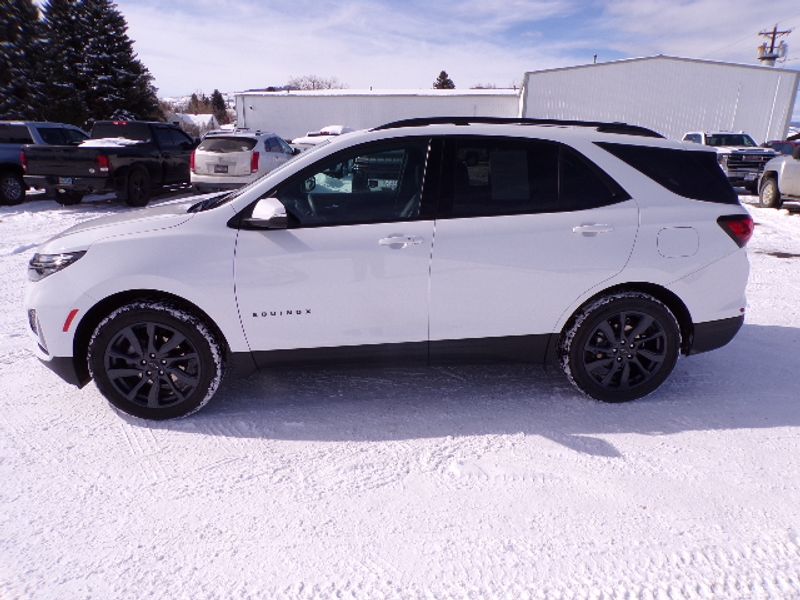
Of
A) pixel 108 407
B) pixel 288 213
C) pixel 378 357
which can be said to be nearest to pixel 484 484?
pixel 378 357

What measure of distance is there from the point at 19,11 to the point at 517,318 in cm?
4233

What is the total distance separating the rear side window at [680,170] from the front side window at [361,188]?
127cm

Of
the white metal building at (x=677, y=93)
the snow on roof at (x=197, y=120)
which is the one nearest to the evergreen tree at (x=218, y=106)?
the snow on roof at (x=197, y=120)

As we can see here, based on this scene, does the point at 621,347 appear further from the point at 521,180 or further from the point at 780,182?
the point at 780,182

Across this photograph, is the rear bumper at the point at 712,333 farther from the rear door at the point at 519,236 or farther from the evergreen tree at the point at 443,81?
the evergreen tree at the point at 443,81

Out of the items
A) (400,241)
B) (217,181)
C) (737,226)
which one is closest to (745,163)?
(217,181)

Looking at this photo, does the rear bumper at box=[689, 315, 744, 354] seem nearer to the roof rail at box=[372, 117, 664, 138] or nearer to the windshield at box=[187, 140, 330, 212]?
the roof rail at box=[372, 117, 664, 138]

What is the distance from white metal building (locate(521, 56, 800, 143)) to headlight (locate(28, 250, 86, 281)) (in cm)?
2961

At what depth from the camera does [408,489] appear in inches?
103

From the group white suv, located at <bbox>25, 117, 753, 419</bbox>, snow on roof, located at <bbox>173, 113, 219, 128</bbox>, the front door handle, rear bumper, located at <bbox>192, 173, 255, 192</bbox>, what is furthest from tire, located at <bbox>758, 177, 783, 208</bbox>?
snow on roof, located at <bbox>173, 113, 219, 128</bbox>

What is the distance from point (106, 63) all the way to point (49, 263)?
118ft

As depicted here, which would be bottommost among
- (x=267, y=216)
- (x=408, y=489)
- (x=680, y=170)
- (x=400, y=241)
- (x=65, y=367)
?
(x=408, y=489)

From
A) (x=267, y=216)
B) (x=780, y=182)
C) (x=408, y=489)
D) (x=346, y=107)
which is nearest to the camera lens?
(x=408, y=489)

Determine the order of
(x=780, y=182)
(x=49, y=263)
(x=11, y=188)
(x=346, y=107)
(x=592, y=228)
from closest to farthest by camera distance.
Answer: (x=49, y=263)
(x=592, y=228)
(x=780, y=182)
(x=11, y=188)
(x=346, y=107)
